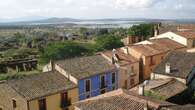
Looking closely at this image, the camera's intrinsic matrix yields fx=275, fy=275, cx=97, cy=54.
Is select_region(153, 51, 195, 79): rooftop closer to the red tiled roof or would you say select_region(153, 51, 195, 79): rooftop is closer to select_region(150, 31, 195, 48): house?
select_region(150, 31, 195, 48): house

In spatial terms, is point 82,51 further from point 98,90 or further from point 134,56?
point 98,90

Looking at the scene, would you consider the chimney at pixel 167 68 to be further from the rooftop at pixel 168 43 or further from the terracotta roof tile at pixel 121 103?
the rooftop at pixel 168 43

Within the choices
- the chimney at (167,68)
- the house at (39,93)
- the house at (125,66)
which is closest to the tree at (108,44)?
the house at (125,66)

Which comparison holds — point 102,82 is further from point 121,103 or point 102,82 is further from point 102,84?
point 121,103

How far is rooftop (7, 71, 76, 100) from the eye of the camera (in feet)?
88.2

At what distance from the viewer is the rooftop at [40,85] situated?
88.2 feet

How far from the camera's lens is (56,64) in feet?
107

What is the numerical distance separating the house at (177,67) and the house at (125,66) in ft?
17.8

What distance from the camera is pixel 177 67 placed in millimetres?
31125

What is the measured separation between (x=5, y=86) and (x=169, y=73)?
17702 mm

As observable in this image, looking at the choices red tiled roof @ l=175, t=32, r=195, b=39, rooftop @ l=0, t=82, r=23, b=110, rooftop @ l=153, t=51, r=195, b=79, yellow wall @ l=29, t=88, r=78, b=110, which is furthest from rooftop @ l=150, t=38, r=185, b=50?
rooftop @ l=0, t=82, r=23, b=110

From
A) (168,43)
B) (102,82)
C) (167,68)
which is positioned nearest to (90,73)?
(102,82)

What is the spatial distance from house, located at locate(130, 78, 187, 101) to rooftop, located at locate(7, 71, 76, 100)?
796 cm

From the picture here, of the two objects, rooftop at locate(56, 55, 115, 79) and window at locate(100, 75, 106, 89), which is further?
window at locate(100, 75, 106, 89)
